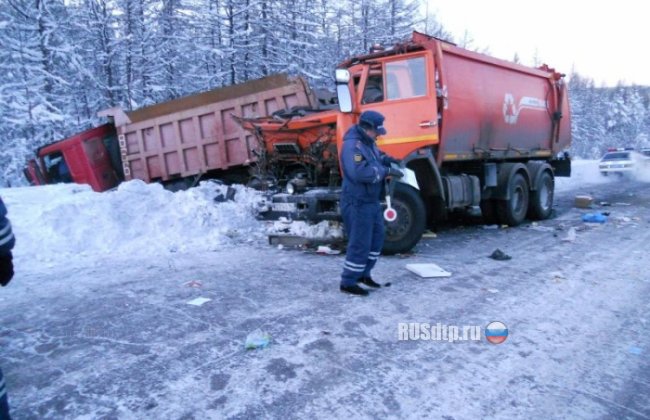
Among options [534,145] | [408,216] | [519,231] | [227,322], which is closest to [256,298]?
[227,322]

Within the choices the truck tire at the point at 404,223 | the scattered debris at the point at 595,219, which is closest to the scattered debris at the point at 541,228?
the scattered debris at the point at 595,219

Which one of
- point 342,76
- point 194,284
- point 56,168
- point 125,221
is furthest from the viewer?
point 56,168

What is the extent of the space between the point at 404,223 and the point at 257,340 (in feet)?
10.8

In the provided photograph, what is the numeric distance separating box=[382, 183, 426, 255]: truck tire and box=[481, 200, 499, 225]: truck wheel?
325 cm

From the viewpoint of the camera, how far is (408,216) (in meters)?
5.89

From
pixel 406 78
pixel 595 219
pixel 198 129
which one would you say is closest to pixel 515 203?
pixel 595 219

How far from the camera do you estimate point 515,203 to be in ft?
28.2

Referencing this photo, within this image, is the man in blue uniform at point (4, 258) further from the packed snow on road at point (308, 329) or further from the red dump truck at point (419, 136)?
the red dump truck at point (419, 136)

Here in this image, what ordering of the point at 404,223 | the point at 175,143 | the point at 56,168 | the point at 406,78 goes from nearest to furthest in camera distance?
1. the point at 404,223
2. the point at 406,78
3. the point at 175,143
4. the point at 56,168

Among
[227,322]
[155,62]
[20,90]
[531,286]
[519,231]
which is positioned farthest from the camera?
[155,62]

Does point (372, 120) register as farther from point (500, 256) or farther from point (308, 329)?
point (500, 256)

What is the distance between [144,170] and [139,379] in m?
8.95

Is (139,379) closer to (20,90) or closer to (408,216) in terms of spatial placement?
(408,216)

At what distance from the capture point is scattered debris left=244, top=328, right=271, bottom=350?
120 inches
